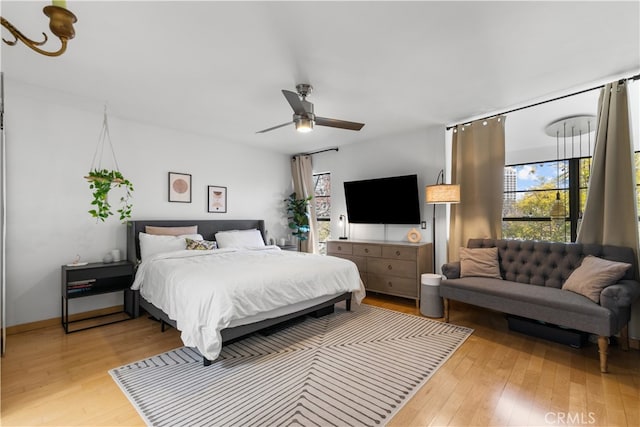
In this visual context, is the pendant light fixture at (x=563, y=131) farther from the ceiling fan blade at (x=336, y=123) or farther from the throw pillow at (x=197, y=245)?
the throw pillow at (x=197, y=245)

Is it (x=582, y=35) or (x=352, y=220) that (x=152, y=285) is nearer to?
(x=352, y=220)

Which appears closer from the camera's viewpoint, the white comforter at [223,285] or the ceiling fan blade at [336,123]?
the white comforter at [223,285]

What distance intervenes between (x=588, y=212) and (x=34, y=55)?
5519 millimetres

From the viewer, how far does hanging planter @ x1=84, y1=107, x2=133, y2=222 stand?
11.8 feet

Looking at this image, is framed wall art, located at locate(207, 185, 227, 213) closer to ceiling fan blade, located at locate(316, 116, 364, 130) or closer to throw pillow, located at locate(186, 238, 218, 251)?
throw pillow, located at locate(186, 238, 218, 251)

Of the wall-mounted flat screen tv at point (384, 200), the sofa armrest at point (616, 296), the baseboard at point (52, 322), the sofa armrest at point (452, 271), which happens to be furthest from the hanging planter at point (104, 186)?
the sofa armrest at point (616, 296)

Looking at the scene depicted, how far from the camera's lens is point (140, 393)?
86.7 inches

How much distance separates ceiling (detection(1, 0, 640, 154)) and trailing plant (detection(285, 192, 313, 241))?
2.35 m

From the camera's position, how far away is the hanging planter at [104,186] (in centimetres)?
359

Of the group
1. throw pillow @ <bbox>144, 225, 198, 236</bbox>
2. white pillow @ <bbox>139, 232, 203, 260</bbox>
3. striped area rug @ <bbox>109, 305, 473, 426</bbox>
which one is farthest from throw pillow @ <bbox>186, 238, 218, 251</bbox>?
striped area rug @ <bbox>109, 305, 473, 426</bbox>

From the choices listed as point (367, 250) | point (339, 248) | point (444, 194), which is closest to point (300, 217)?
point (339, 248)

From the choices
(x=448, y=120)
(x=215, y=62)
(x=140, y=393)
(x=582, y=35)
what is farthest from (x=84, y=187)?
(x=582, y=35)

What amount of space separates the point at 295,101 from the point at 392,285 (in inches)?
117

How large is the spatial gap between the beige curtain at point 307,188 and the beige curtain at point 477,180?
2.69m
